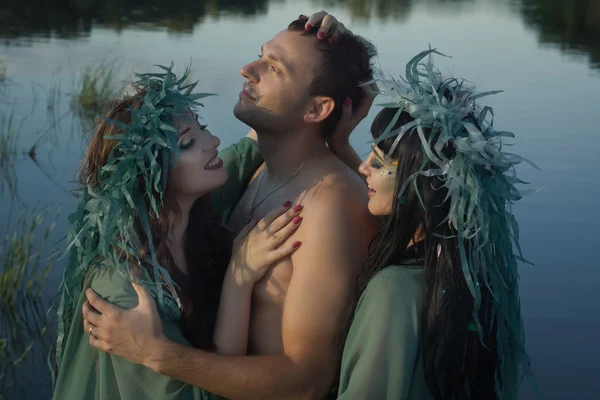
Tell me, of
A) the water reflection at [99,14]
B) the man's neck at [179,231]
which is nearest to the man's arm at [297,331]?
the man's neck at [179,231]

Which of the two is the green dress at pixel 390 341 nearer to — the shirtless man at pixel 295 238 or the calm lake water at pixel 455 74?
the shirtless man at pixel 295 238

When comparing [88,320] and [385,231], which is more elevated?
[385,231]

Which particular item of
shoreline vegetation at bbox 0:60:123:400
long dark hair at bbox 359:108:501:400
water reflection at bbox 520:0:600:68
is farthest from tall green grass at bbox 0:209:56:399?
water reflection at bbox 520:0:600:68

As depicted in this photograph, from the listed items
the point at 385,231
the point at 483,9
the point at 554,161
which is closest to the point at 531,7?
the point at 483,9

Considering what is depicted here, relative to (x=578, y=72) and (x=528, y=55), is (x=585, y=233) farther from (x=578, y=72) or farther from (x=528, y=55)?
(x=528, y=55)

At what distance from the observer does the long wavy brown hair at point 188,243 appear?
306 cm

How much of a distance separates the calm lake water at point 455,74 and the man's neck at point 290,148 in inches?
26.3

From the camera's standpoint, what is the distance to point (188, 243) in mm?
3248

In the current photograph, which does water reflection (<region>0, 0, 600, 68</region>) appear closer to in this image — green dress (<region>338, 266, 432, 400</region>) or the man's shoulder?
the man's shoulder

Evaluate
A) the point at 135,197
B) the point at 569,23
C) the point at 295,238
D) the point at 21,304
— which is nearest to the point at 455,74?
the point at 21,304

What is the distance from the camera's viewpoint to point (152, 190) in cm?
305

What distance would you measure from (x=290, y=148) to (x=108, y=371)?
43.0 inches

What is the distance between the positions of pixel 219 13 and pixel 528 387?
15.9 metres

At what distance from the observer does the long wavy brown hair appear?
3.06 meters
